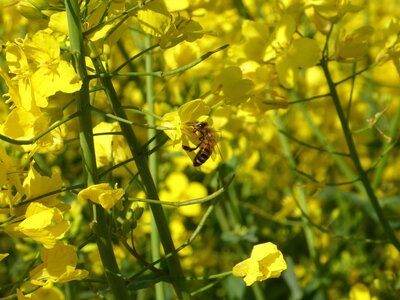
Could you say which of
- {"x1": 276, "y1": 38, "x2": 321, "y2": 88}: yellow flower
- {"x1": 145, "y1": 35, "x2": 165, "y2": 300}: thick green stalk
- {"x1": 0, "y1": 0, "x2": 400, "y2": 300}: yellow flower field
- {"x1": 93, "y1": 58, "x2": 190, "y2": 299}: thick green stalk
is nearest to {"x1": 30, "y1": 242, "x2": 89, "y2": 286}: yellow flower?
{"x1": 0, "y1": 0, "x2": 400, "y2": 300}: yellow flower field

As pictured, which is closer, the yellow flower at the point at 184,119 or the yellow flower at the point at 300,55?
the yellow flower at the point at 184,119

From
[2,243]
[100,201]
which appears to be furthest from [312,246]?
[100,201]

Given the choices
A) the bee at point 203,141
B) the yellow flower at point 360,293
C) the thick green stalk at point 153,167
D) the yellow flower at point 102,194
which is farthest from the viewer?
the yellow flower at point 360,293

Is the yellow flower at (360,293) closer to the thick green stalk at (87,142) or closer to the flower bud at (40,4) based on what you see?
the thick green stalk at (87,142)

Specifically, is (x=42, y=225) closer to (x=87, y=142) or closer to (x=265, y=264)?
(x=87, y=142)

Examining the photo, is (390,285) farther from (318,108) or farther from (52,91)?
(318,108)

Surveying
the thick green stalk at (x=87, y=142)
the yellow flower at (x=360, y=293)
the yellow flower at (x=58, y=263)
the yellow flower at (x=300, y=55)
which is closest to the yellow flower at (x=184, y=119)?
the thick green stalk at (x=87, y=142)

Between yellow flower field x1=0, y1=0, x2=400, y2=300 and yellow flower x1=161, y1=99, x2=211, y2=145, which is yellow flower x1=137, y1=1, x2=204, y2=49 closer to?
yellow flower field x1=0, y1=0, x2=400, y2=300
